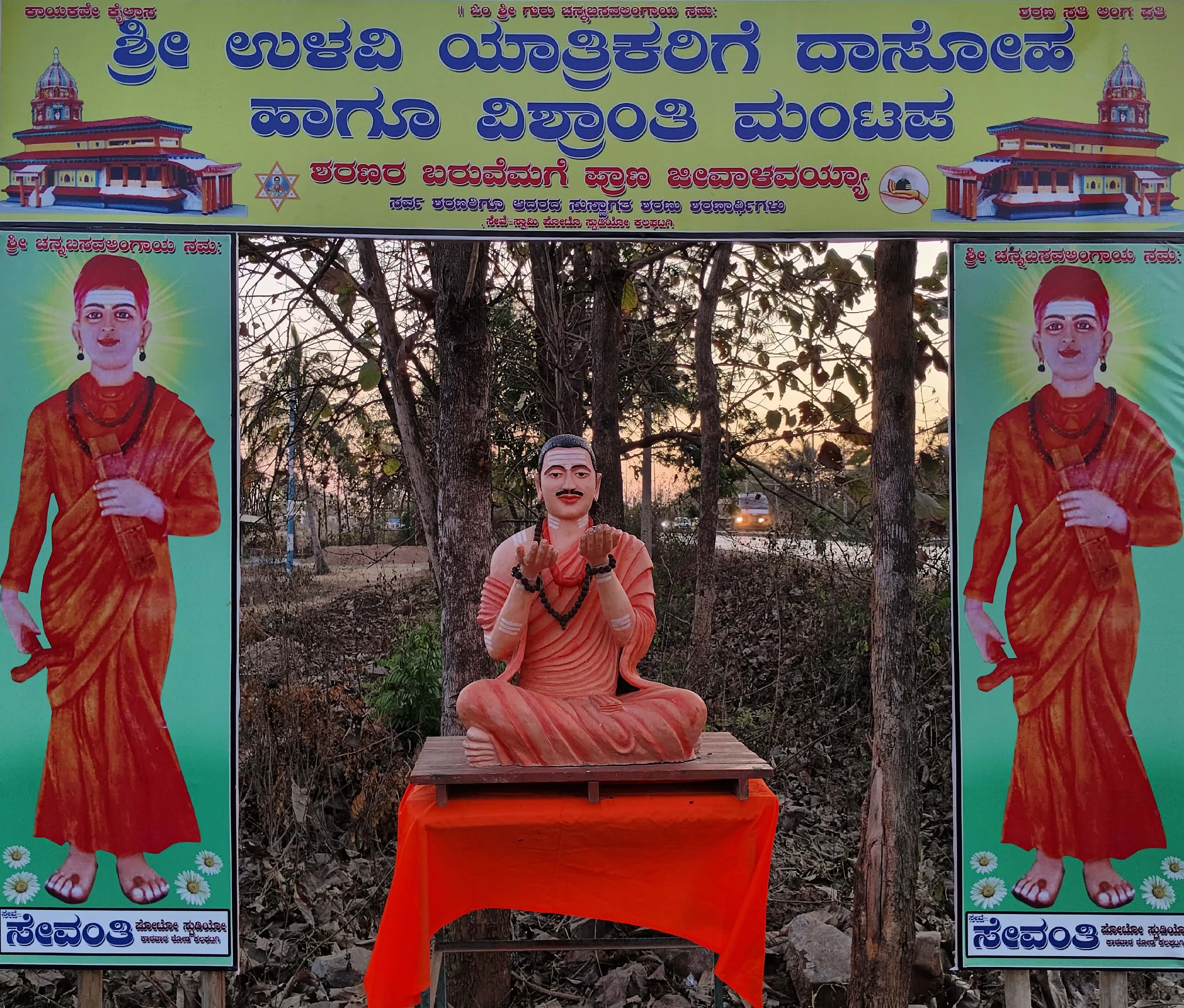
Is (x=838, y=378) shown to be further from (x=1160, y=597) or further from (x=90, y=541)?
(x=90, y=541)

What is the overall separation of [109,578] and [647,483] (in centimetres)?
458

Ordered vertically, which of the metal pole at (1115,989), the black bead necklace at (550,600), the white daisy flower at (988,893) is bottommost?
the metal pole at (1115,989)

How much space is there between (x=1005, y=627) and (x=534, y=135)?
8.74 ft

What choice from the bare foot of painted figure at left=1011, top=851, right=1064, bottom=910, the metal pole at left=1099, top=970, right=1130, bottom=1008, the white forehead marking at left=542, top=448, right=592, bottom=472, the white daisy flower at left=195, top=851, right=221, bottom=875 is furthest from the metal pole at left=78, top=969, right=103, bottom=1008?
the metal pole at left=1099, top=970, right=1130, bottom=1008

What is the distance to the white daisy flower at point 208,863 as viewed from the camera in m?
3.56

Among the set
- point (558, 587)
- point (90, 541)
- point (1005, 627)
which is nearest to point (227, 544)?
point (90, 541)

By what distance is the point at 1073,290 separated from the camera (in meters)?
3.64

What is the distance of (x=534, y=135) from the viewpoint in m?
3.57

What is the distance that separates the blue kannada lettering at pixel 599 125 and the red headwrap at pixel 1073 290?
151 cm

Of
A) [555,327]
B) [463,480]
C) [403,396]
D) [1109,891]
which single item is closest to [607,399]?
[555,327]

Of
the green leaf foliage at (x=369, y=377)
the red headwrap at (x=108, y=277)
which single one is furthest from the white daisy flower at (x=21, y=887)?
the green leaf foliage at (x=369, y=377)

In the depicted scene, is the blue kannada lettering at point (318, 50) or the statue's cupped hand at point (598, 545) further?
the blue kannada lettering at point (318, 50)

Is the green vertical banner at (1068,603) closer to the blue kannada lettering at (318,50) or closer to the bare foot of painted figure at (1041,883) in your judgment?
the bare foot of painted figure at (1041,883)

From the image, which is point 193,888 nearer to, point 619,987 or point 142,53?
point 619,987
